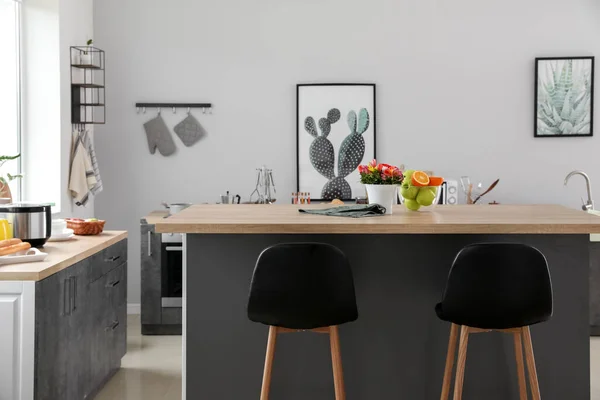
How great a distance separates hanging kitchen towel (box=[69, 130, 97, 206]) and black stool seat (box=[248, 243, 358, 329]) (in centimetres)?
309

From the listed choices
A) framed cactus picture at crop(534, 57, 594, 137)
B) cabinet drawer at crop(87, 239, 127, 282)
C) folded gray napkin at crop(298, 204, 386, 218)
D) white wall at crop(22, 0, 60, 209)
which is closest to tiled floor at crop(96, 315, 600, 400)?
cabinet drawer at crop(87, 239, 127, 282)

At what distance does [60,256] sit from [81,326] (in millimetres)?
441

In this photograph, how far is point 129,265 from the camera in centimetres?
634

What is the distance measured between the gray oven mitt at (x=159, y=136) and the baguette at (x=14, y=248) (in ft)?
8.69

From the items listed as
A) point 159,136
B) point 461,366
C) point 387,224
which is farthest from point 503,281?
point 159,136

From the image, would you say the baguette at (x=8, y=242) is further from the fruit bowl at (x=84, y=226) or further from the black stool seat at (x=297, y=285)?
the black stool seat at (x=297, y=285)

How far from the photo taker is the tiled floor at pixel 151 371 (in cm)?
427

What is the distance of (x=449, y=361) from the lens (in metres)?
3.09

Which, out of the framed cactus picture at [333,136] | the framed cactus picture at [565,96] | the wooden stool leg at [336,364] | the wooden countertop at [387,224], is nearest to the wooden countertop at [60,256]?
the wooden countertop at [387,224]

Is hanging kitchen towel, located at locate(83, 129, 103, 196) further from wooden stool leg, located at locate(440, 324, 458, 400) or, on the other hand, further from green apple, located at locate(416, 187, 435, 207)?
wooden stool leg, located at locate(440, 324, 458, 400)

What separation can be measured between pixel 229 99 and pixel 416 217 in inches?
128

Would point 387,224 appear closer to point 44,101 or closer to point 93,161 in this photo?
point 44,101

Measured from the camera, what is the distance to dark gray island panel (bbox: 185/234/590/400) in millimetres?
3268

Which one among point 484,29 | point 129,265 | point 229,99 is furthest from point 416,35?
point 129,265
